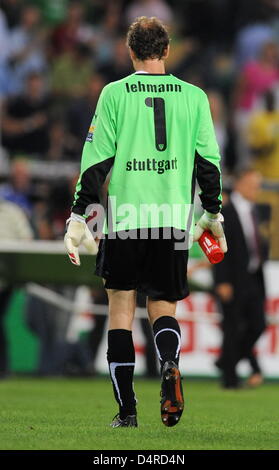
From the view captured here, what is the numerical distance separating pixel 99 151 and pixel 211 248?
94cm

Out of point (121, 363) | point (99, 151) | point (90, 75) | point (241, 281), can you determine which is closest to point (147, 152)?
point (99, 151)

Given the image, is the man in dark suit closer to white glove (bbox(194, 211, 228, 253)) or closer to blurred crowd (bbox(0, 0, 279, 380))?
blurred crowd (bbox(0, 0, 279, 380))

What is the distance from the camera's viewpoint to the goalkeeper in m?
7.97

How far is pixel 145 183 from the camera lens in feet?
26.2

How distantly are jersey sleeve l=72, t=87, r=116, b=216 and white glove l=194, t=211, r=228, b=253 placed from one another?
2.38 feet

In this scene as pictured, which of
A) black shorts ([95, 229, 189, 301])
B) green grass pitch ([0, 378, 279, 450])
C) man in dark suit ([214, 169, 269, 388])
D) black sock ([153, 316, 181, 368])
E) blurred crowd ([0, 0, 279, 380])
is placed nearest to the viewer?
green grass pitch ([0, 378, 279, 450])

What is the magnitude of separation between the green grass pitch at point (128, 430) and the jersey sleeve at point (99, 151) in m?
1.50

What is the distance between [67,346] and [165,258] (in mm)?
8573

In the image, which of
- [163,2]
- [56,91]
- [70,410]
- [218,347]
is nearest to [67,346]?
[218,347]

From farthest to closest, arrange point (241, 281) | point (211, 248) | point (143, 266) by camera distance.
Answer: point (241, 281)
point (211, 248)
point (143, 266)

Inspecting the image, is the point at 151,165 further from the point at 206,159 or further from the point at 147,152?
the point at 206,159

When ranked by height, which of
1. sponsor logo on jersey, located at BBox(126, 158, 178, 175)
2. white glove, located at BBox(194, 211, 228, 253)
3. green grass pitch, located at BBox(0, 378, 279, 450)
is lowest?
green grass pitch, located at BBox(0, 378, 279, 450)

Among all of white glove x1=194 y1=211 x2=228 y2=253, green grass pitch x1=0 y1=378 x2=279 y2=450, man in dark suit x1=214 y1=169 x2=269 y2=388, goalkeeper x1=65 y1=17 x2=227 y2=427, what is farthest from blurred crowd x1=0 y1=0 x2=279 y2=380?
goalkeeper x1=65 y1=17 x2=227 y2=427

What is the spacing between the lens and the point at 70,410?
10383 mm
